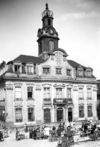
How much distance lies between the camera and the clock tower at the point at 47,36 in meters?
39.4

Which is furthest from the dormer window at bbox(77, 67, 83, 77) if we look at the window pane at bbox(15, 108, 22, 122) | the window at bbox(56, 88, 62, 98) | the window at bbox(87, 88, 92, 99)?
the window pane at bbox(15, 108, 22, 122)

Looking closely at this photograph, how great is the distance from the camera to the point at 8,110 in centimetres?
3234

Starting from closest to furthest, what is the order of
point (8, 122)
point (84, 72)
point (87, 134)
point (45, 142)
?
1. point (45, 142)
2. point (87, 134)
3. point (8, 122)
4. point (84, 72)

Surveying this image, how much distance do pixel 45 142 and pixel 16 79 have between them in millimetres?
14819

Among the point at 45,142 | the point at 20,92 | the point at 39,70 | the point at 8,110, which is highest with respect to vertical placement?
the point at 39,70

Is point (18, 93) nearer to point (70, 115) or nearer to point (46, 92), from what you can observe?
point (46, 92)

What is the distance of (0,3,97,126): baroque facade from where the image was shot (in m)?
33.3

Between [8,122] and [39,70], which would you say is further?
[39,70]

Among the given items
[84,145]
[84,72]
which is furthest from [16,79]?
[84,145]

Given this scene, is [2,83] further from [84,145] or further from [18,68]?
[84,145]

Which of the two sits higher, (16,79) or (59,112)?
(16,79)

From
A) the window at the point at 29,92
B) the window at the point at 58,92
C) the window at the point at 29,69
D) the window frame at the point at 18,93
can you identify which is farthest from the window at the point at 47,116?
the window at the point at 29,69

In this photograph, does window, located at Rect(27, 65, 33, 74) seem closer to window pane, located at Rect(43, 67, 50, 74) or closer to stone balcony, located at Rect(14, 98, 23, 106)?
window pane, located at Rect(43, 67, 50, 74)

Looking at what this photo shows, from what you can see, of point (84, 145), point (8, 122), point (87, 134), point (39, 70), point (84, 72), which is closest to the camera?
point (84, 145)
